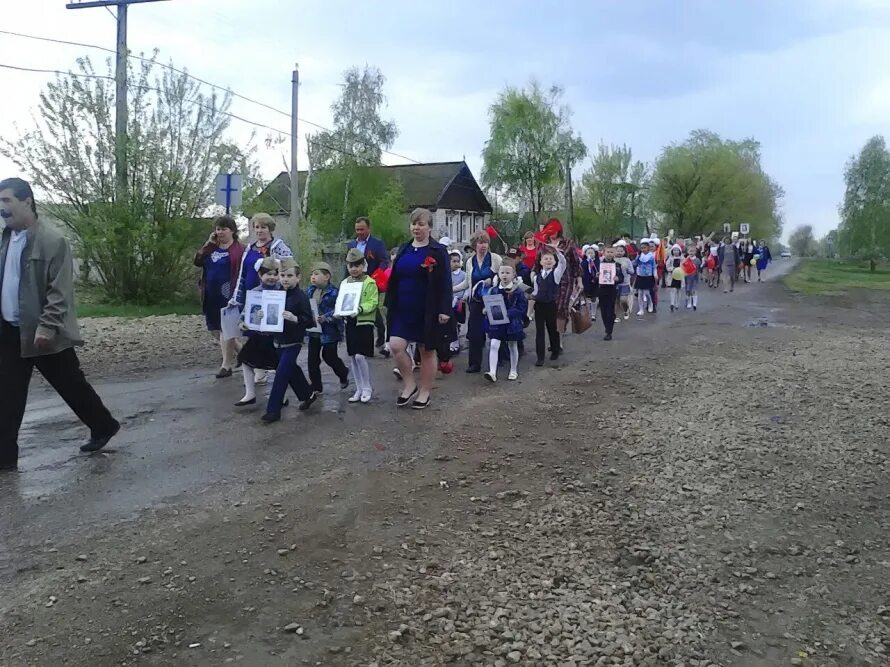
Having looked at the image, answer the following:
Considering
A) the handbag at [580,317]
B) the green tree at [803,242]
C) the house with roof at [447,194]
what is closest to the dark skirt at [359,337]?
the handbag at [580,317]

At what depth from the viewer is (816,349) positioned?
11969mm

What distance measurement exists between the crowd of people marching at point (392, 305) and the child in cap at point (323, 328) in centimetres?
1

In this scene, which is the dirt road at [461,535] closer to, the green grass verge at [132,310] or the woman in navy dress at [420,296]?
the woman in navy dress at [420,296]

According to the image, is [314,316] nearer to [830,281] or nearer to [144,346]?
[144,346]

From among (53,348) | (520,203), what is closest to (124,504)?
(53,348)

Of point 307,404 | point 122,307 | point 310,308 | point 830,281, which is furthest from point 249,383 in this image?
point 830,281

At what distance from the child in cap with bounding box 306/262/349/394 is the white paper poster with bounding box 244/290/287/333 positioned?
0.76 meters

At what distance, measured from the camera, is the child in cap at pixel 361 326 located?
8117mm

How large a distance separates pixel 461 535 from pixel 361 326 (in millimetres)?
3763

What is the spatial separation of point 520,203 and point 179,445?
60.3 m

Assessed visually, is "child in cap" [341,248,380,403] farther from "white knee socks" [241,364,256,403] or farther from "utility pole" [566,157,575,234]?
"utility pole" [566,157,575,234]

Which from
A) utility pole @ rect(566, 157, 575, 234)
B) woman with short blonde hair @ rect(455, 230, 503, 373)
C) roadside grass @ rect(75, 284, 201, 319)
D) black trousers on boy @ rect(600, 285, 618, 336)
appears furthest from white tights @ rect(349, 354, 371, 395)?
utility pole @ rect(566, 157, 575, 234)

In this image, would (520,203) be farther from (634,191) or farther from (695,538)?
(695,538)

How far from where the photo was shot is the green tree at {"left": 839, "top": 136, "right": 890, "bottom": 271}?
67.3 meters
